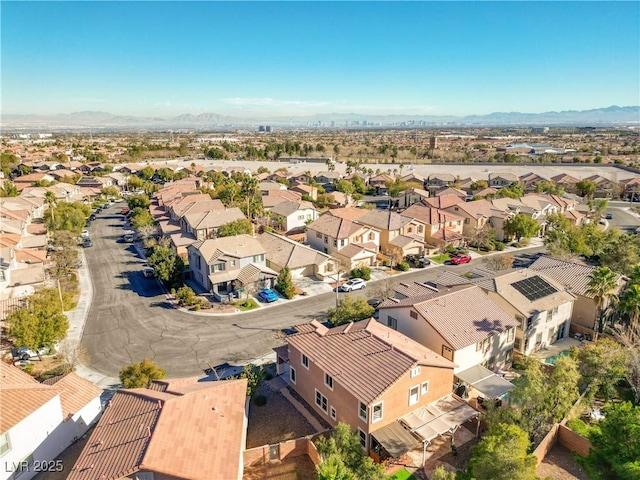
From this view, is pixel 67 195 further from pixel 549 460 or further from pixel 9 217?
pixel 549 460

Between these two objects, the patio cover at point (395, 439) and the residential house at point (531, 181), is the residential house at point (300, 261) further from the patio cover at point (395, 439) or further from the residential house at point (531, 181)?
the residential house at point (531, 181)

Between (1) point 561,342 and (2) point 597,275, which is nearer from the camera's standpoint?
(2) point 597,275

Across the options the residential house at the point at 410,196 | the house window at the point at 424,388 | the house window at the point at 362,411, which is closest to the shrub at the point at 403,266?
the house window at the point at 424,388

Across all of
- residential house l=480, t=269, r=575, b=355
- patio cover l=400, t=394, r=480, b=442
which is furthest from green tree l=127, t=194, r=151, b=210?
patio cover l=400, t=394, r=480, b=442

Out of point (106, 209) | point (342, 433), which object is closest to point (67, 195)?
point (106, 209)

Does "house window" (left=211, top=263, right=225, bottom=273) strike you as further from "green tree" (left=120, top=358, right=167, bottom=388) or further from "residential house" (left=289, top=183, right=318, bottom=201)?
"residential house" (left=289, top=183, right=318, bottom=201)

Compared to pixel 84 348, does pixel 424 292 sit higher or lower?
higher

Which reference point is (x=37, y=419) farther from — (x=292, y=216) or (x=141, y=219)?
(x=292, y=216)
